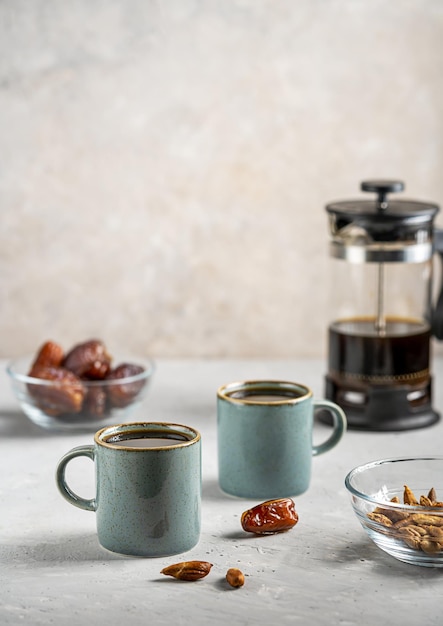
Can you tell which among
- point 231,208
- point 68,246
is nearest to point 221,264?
point 231,208

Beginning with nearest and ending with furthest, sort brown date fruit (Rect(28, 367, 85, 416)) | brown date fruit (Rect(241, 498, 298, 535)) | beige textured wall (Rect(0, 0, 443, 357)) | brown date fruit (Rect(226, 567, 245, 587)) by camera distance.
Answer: brown date fruit (Rect(226, 567, 245, 587)) < brown date fruit (Rect(241, 498, 298, 535)) < brown date fruit (Rect(28, 367, 85, 416)) < beige textured wall (Rect(0, 0, 443, 357))

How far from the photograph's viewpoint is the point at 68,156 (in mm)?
1639

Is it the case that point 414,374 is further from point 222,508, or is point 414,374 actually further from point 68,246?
point 68,246

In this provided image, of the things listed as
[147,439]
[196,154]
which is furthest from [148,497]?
[196,154]

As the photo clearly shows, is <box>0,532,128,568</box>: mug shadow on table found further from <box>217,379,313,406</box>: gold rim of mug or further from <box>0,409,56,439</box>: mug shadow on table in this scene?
<box>0,409,56,439</box>: mug shadow on table

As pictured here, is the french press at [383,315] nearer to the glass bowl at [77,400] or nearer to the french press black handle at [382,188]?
the french press black handle at [382,188]

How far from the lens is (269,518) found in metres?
0.94

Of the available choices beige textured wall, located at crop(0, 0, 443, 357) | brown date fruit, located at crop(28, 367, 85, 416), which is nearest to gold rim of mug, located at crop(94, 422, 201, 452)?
brown date fruit, located at crop(28, 367, 85, 416)

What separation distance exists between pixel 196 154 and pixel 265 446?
746mm

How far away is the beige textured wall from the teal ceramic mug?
2.21ft

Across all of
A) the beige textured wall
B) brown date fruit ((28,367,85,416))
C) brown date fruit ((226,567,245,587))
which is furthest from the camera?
the beige textured wall

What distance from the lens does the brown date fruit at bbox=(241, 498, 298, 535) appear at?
933 mm

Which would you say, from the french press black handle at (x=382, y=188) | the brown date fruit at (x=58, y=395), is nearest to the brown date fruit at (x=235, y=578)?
the brown date fruit at (x=58, y=395)

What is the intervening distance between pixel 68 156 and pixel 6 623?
3.28 feet
